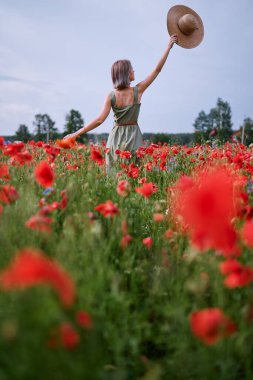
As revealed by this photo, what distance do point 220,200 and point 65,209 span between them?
1521 mm

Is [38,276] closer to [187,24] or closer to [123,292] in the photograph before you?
[123,292]

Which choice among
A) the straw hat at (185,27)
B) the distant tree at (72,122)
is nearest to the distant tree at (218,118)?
the distant tree at (72,122)

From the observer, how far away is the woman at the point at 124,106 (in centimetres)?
484

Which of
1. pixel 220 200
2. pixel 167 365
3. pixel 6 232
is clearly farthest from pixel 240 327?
pixel 6 232

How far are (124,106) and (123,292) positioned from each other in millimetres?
3545

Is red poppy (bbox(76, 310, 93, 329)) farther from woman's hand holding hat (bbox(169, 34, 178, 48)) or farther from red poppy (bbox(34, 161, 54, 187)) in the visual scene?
woman's hand holding hat (bbox(169, 34, 178, 48))

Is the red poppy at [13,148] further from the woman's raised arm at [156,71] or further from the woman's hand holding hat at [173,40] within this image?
the woman's hand holding hat at [173,40]

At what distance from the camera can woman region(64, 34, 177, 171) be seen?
4.84m

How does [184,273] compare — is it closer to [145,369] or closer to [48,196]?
[145,369]

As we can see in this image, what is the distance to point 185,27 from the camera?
509cm

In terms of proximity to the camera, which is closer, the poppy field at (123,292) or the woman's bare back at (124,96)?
the poppy field at (123,292)

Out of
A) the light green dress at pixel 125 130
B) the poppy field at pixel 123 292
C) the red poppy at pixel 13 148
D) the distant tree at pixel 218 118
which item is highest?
the distant tree at pixel 218 118

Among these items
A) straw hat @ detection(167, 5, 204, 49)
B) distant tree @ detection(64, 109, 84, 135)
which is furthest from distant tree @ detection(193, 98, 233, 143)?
straw hat @ detection(167, 5, 204, 49)

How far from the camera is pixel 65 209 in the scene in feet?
7.98
